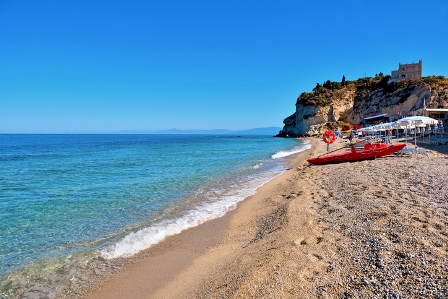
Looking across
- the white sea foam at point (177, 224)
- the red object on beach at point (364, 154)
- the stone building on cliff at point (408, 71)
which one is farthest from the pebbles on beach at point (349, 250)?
the stone building on cliff at point (408, 71)

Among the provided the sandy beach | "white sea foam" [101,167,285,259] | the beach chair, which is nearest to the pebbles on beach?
the sandy beach

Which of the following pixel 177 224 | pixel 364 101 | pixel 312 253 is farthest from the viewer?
pixel 364 101

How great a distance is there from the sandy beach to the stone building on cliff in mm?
78592

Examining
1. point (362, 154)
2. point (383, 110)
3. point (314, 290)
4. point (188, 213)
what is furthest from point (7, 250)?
point (383, 110)

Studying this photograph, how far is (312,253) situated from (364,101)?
3038 inches

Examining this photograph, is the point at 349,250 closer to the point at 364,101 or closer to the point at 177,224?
the point at 177,224

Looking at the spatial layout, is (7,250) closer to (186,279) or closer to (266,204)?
(186,279)

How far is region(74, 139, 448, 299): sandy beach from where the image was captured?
371 cm

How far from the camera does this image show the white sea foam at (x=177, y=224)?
6294 millimetres

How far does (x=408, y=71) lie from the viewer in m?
73.2

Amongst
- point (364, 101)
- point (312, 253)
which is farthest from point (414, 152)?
point (364, 101)

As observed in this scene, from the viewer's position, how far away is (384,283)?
3.53 m

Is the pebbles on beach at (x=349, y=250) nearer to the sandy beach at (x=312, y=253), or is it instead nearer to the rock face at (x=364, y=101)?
the sandy beach at (x=312, y=253)

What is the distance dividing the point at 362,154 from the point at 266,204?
389 inches
